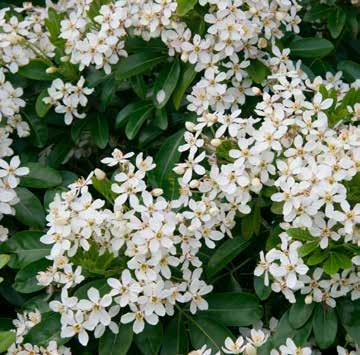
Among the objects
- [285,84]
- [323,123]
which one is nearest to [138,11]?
[285,84]

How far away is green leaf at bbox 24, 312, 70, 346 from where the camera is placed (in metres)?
2.74

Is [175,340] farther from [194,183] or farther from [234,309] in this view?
[194,183]

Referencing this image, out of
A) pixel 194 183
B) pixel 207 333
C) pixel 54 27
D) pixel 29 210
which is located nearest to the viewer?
pixel 194 183

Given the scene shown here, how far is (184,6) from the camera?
3.00 meters

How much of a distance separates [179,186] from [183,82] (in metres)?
0.54

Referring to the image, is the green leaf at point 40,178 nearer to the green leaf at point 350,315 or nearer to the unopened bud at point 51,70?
the unopened bud at point 51,70

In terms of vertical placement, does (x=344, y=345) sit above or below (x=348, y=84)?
below

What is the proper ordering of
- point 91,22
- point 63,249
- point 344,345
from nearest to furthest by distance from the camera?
point 63,249
point 344,345
point 91,22

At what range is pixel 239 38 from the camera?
3.02m

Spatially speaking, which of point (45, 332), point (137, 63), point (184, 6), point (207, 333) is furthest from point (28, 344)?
point (184, 6)

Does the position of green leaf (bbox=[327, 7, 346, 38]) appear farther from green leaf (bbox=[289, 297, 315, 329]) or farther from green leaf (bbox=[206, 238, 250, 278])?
green leaf (bbox=[289, 297, 315, 329])

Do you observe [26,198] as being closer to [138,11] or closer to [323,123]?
[138,11]

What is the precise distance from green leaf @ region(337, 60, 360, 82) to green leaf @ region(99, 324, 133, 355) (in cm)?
147

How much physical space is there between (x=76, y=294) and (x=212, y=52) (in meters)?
1.05
